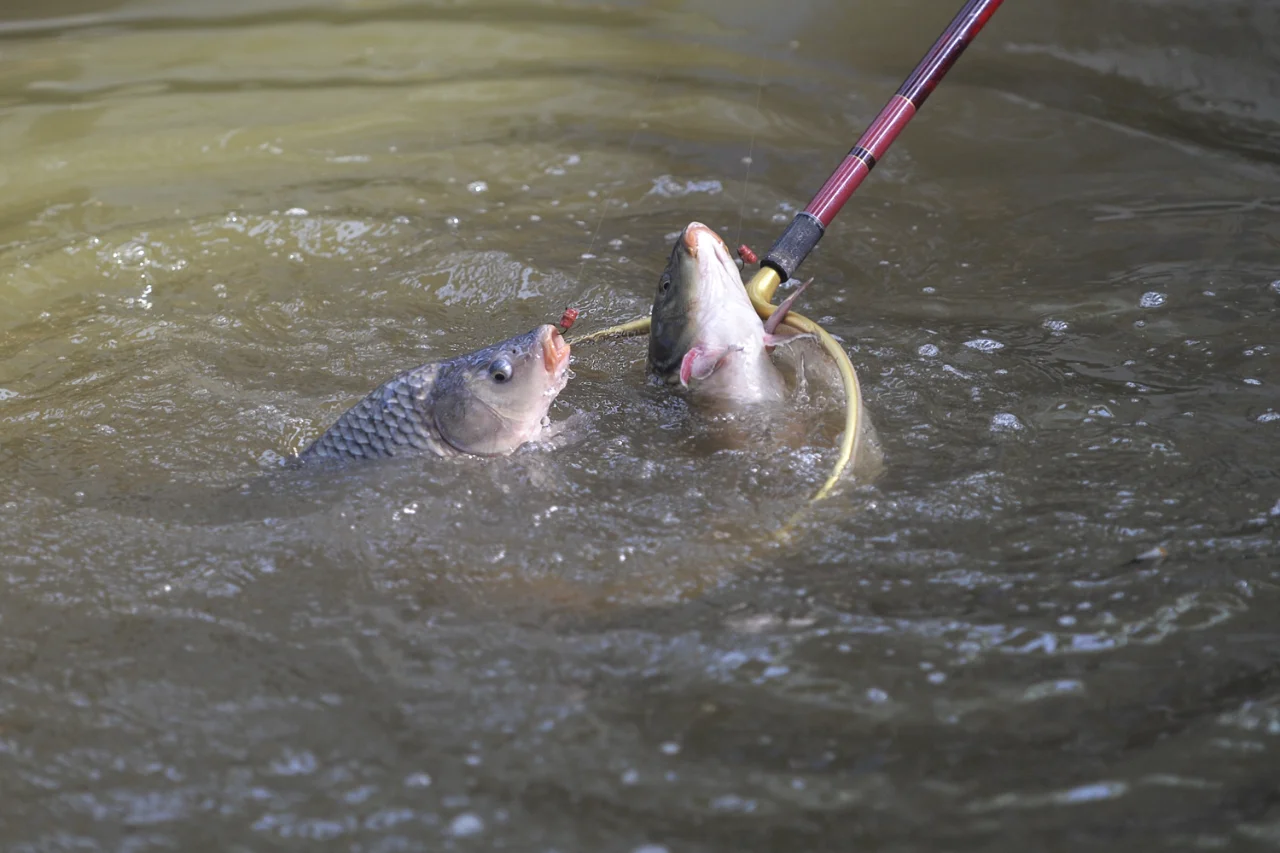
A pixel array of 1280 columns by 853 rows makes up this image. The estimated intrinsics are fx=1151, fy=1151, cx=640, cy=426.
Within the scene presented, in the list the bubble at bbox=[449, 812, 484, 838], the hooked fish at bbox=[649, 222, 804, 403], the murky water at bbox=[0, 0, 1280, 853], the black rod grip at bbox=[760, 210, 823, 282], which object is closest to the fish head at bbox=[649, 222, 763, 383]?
the hooked fish at bbox=[649, 222, 804, 403]

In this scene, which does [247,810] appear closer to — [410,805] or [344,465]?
[410,805]

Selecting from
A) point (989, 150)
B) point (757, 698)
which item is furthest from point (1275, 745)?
point (989, 150)

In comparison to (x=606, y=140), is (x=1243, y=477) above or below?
below

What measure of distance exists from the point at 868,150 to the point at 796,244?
298 millimetres

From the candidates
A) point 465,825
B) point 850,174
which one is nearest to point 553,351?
point 850,174

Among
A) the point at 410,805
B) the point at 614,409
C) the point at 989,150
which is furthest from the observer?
the point at 989,150

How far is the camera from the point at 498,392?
264 centimetres

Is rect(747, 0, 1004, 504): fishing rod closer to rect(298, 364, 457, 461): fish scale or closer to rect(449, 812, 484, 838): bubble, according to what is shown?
rect(298, 364, 457, 461): fish scale

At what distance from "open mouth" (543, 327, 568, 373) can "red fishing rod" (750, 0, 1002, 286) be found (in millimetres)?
482

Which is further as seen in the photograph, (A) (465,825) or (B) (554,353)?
(B) (554,353)

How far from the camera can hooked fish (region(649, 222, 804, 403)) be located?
259 cm

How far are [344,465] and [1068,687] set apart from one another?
1562mm

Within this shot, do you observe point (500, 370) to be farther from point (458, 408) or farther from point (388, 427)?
point (388, 427)

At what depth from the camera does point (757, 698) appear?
1926mm
